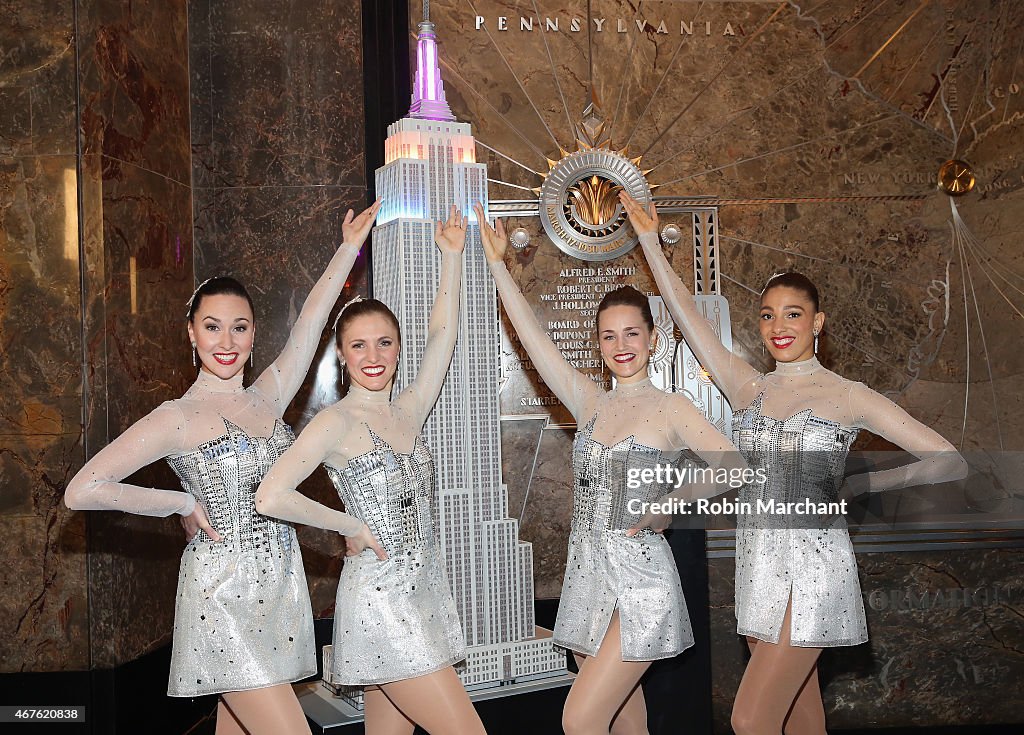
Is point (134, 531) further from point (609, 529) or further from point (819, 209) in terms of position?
point (819, 209)

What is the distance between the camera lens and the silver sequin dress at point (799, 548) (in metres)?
3.40

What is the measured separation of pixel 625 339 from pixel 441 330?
704 mm

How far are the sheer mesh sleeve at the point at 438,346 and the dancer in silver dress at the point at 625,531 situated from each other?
562mm

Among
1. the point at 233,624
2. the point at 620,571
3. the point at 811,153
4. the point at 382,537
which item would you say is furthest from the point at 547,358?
the point at 811,153

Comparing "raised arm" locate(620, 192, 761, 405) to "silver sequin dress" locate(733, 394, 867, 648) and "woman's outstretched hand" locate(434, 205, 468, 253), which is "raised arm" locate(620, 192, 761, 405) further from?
"woman's outstretched hand" locate(434, 205, 468, 253)

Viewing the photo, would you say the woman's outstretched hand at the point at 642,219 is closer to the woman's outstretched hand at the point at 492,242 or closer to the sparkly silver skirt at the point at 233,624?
the woman's outstretched hand at the point at 492,242

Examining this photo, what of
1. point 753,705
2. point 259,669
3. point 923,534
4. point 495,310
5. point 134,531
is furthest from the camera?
point 134,531

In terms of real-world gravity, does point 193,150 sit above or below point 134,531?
above

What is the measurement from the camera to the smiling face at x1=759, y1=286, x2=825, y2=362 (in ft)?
11.6

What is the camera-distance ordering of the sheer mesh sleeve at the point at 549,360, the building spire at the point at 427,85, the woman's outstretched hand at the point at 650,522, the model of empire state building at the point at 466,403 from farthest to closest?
the building spire at the point at 427,85 → the model of empire state building at the point at 466,403 → the sheer mesh sleeve at the point at 549,360 → the woman's outstretched hand at the point at 650,522

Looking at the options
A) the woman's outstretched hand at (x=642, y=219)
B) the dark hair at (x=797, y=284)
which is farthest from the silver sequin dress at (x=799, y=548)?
the woman's outstretched hand at (x=642, y=219)

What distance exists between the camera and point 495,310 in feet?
15.1

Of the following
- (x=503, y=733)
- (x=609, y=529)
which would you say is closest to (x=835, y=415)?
(x=609, y=529)

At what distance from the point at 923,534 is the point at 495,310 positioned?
2083 millimetres
